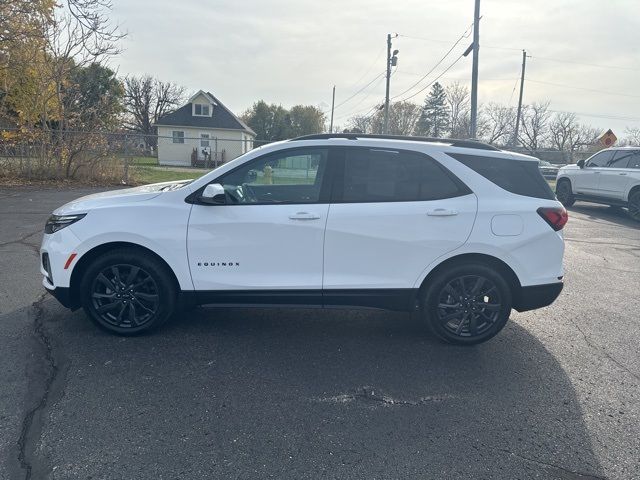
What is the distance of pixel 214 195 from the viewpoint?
143 inches

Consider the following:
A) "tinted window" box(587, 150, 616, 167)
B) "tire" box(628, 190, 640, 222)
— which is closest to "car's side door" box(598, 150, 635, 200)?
"tinted window" box(587, 150, 616, 167)

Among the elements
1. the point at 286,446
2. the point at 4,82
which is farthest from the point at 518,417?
the point at 4,82

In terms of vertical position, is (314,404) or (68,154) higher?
(68,154)

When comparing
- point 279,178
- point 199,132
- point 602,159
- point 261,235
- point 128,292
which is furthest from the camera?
point 199,132

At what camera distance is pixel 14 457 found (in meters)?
2.40

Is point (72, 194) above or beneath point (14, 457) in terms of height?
above

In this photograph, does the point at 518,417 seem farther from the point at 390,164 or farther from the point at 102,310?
the point at 102,310

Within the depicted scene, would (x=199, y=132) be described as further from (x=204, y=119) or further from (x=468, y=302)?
(x=468, y=302)

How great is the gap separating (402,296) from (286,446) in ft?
5.76

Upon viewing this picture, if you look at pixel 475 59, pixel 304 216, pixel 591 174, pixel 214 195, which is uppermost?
pixel 475 59

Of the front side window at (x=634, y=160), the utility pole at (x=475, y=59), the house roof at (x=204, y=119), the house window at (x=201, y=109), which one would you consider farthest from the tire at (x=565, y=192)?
the house window at (x=201, y=109)

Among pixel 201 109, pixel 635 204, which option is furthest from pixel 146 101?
pixel 635 204

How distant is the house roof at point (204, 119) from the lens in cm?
3662

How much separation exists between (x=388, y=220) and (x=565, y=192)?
13396 millimetres
